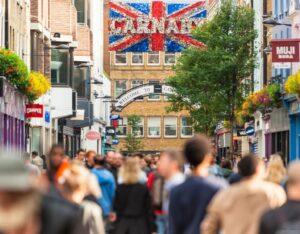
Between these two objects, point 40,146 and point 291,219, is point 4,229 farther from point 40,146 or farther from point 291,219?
point 40,146

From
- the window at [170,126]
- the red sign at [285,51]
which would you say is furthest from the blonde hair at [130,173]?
the window at [170,126]

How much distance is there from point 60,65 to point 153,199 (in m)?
48.7

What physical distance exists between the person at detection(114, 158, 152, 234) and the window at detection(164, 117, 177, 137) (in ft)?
381

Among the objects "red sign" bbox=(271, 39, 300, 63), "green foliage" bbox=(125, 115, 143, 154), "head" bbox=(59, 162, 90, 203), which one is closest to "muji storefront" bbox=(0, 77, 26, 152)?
"red sign" bbox=(271, 39, 300, 63)

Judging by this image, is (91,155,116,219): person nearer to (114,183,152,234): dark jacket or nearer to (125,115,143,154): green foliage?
(114,183,152,234): dark jacket

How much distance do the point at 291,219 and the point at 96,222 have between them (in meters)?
4.86

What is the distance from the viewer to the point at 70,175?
1236 cm

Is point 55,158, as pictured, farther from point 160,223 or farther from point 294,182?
point 294,182

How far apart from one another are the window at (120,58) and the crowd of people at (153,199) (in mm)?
111525

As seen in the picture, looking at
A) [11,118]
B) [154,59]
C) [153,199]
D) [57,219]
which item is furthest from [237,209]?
[154,59]

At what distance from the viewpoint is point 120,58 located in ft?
438

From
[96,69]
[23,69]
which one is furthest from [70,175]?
[96,69]

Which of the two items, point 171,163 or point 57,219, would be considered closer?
point 57,219

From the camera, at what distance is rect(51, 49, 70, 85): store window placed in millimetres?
66375
